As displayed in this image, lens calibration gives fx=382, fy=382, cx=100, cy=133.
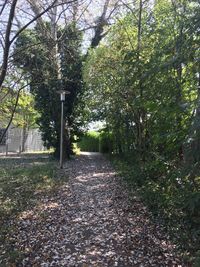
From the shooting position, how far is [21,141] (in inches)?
1199

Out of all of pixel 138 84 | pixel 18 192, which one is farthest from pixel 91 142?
pixel 138 84

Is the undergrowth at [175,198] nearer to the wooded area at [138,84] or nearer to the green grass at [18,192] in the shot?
the wooded area at [138,84]

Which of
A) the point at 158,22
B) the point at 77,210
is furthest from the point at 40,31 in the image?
the point at 77,210

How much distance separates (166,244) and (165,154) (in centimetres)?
270

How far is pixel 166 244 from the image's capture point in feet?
19.1

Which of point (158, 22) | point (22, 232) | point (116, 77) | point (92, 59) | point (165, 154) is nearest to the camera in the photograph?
point (22, 232)

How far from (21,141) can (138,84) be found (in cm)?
2441

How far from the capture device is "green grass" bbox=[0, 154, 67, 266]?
6.19 metres

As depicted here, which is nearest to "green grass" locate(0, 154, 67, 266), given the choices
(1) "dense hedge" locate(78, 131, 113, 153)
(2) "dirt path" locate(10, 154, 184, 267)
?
(2) "dirt path" locate(10, 154, 184, 267)

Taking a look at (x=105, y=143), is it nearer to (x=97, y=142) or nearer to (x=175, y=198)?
(x=97, y=142)

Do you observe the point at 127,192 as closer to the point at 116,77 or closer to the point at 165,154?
the point at 165,154

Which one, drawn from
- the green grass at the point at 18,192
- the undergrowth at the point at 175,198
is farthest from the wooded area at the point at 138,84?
the green grass at the point at 18,192

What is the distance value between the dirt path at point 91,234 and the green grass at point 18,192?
19 centimetres

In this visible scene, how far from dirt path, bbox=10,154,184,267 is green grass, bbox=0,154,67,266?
195 mm
